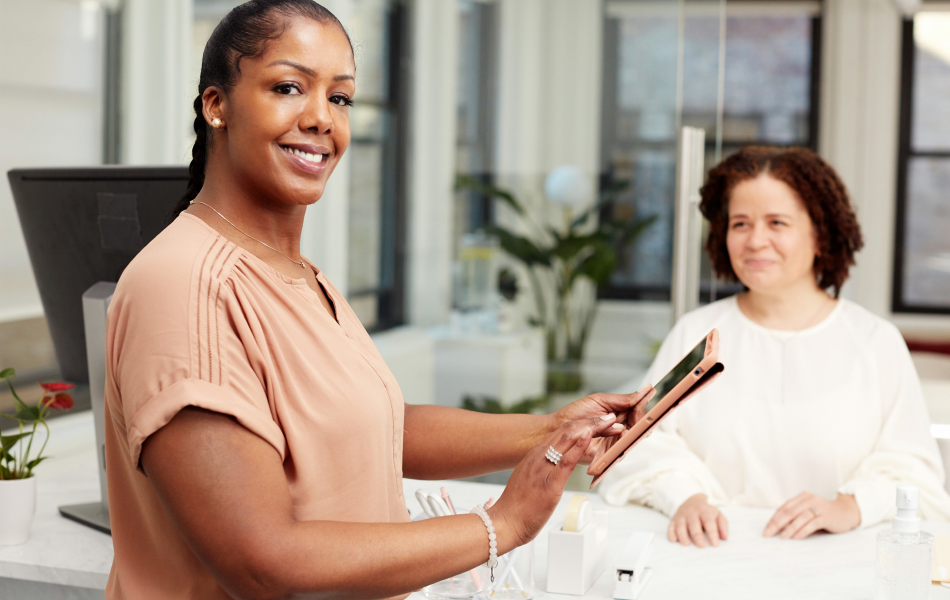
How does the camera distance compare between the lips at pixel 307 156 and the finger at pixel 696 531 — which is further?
the finger at pixel 696 531

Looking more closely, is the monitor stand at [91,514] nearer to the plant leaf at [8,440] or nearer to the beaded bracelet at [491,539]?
the plant leaf at [8,440]

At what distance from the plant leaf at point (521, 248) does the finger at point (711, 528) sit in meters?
3.36

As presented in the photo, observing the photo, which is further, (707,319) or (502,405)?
(502,405)

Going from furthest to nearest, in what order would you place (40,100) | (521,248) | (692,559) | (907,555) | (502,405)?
(521,248) < (502,405) < (40,100) < (692,559) < (907,555)

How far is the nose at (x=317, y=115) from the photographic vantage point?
989 millimetres

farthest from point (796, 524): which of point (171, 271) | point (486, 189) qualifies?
point (486, 189)

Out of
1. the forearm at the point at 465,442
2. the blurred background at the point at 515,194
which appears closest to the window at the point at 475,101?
the blurred background at the point at 515,194

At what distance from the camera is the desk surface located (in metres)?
1.33

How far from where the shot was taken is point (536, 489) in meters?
0.99

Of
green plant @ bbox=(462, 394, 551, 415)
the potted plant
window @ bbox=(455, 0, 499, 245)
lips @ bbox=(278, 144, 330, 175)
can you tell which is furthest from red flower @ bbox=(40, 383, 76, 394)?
window @ bbox=(455, 0, 499, 245)

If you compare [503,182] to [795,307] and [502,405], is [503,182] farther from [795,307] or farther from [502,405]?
[795,307]

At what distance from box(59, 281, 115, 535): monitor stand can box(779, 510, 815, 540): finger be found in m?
1.19

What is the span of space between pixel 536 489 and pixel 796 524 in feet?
2.63

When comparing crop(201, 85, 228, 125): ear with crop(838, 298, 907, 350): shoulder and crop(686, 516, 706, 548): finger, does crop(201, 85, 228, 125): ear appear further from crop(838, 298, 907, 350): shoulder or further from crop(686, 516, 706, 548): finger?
crop(838, 298, 907, 350): shoulder
